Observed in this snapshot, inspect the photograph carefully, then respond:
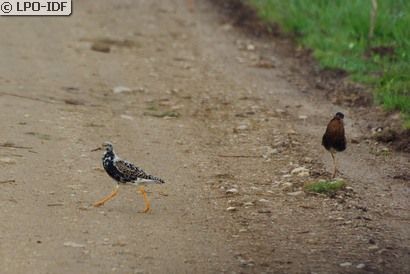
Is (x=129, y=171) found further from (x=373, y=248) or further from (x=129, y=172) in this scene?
(x=373, y=248)

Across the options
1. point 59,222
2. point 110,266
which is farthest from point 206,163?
point 110,266

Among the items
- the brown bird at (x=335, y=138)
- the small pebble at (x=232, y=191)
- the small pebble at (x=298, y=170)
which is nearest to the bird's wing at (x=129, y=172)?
the small pebble at (x=232, y=191)

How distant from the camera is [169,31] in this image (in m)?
17.0

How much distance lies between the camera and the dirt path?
7.31 meters

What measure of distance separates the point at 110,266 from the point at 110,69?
24.5 feet

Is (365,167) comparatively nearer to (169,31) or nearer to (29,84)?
(29,84)

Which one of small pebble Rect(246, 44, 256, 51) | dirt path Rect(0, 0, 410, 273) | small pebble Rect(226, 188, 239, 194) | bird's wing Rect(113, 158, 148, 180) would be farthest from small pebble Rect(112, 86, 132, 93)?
bird's wing Rect(113, 158, 148, 180)

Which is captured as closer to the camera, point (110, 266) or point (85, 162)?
point (110, 266)

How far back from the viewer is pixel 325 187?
9047 mm

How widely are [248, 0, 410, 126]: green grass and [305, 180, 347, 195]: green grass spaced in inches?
112

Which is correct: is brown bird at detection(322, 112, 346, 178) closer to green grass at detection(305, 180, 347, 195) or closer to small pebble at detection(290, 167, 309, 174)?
small pebble at detection(290, 167, 309, 174)

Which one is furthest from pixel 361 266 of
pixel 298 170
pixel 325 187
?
pixel 298 170

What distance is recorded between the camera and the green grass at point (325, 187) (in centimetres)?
902

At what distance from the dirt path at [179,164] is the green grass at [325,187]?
4.8 inches
